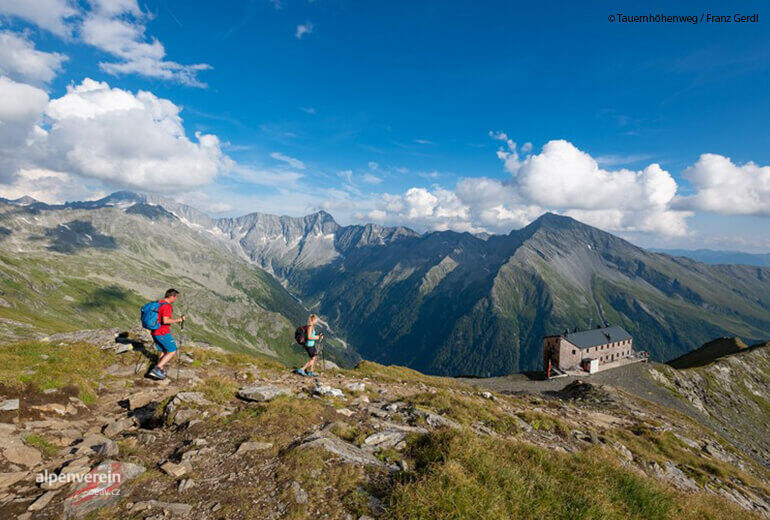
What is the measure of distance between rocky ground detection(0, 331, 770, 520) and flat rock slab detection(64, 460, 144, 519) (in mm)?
33

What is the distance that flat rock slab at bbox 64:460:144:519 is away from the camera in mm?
6527

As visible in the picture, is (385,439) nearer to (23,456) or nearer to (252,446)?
(252,446)

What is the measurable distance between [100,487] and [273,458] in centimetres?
373

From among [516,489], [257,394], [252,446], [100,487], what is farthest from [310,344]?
[516,489]

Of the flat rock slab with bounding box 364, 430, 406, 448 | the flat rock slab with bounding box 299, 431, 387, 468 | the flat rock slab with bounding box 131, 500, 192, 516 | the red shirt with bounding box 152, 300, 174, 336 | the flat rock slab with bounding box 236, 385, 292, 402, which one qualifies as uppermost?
the red shirt with bounding box 152, 300, 174, 336

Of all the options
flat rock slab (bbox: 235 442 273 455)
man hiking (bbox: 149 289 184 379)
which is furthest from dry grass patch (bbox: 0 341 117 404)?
flat rock slab (bbox: 235 442 273 455)

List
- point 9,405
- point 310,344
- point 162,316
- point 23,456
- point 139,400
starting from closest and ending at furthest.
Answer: point 23,456
point 9,405
point 139,400
point 162,316
point 310,344

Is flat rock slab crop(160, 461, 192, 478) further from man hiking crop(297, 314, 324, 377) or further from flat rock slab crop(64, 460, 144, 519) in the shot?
man hiking crop(297, 314, 324, 377)

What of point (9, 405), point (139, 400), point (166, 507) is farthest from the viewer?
point (139, 400)

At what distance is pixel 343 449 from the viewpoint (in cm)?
945

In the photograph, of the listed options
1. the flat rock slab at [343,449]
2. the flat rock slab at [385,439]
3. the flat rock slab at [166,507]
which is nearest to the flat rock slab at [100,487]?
the flat rock slab at [166,507]

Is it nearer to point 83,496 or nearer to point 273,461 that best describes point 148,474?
point 83,496

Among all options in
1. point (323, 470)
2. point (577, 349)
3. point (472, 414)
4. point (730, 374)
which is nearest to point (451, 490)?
point (323, 470)

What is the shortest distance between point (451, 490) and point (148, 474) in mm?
7239
